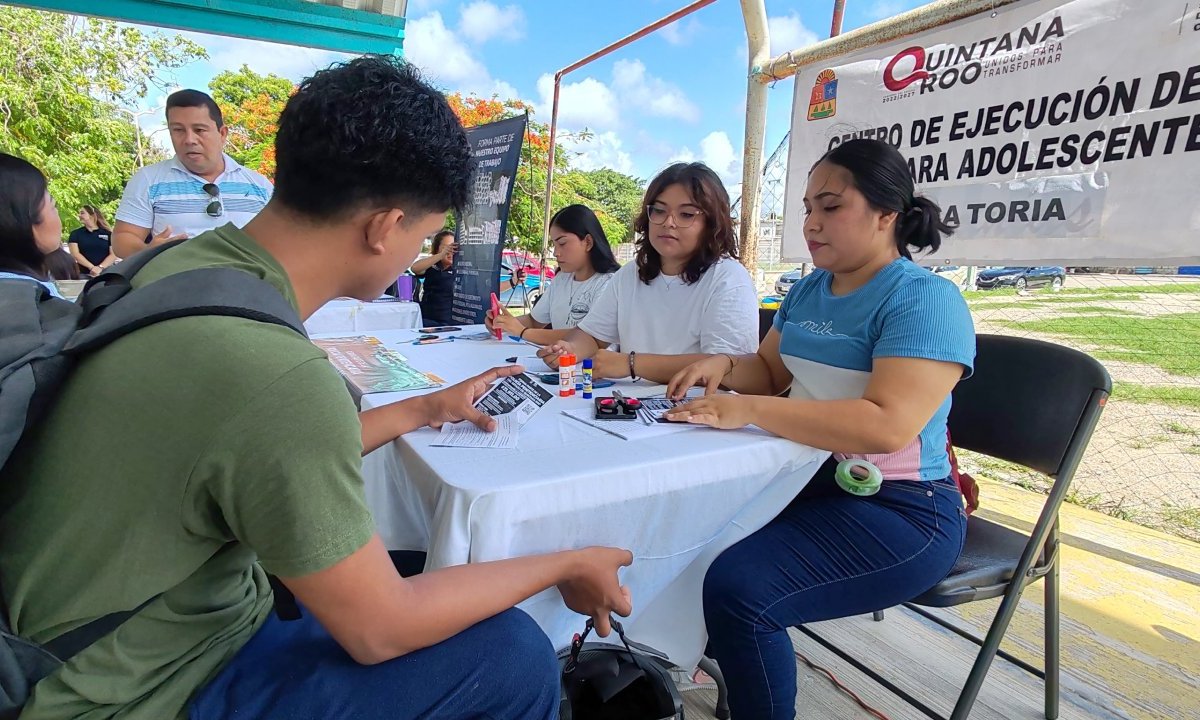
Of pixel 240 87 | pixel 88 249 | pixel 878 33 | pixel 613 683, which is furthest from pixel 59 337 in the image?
pixel 240 87

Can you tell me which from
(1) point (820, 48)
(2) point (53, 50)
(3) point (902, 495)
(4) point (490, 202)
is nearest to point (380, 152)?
(3) point (902, 495)

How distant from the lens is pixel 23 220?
6.56ft

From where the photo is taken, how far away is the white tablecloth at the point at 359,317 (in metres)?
3.37

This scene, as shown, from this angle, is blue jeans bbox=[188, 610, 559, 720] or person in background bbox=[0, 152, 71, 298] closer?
blue jeans bbox=[188, 610, 559, 720]

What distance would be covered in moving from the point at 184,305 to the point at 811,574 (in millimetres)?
1126

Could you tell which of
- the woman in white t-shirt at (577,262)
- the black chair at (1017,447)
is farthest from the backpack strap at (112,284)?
the woman in white t-shirt at (577,262)

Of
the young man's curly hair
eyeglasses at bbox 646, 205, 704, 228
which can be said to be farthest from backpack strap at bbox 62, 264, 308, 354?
eyeglasses at bbox 646, 205, 704, 228

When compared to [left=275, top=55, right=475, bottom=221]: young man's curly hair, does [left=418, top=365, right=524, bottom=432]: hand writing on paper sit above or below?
below

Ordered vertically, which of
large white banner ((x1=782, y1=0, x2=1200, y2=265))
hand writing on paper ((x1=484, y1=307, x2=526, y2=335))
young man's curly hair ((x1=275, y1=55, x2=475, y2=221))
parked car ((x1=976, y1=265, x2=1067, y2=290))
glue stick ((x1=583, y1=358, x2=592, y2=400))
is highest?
large white banner ((x1=782, y1=0, x2=1200, y2=265))

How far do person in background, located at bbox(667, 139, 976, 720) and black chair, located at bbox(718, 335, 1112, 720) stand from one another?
14 centimetres

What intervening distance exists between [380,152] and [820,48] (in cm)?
255

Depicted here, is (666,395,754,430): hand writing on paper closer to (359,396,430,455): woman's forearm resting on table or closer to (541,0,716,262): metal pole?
(359,396,430,455): woman's forearm resting on table

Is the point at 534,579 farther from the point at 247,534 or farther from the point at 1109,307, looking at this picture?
the point at 1109,307

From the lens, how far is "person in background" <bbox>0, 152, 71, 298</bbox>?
1.97 metres
